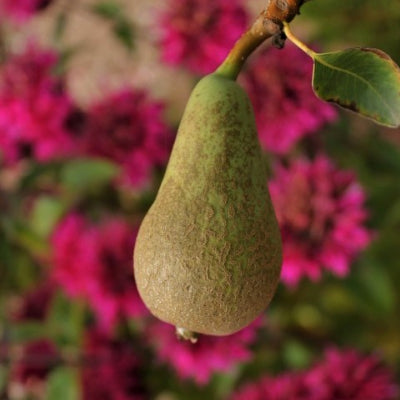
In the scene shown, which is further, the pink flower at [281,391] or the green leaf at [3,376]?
the green leaf at [3,376]

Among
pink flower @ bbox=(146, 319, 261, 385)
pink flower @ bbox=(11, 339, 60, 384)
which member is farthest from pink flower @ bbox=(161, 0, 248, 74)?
pink flower @ bbox=(11, 339, 60, 384)

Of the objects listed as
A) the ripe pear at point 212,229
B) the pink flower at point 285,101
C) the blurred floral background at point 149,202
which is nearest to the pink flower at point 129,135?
the blurred floral background at point 149,202

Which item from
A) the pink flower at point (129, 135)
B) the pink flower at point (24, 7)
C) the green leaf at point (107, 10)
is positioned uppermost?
the green leaf at point (107, 10)

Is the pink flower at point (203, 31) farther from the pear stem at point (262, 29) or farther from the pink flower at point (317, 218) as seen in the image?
the pear stem at point (262, 29)

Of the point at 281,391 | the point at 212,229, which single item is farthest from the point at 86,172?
the point at 212,229

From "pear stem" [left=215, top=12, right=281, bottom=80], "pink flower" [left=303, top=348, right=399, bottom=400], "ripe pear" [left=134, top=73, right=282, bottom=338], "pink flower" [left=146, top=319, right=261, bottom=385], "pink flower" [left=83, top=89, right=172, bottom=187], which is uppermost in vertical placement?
"pink flower" [left=83, top=89, right=172, bottom=187]

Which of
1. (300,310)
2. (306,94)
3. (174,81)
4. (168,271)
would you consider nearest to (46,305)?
(300,310)

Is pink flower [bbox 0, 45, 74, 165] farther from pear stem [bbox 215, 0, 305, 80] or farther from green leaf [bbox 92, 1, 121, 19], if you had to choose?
pear stem [bbox 215, 0, 305, 80]
